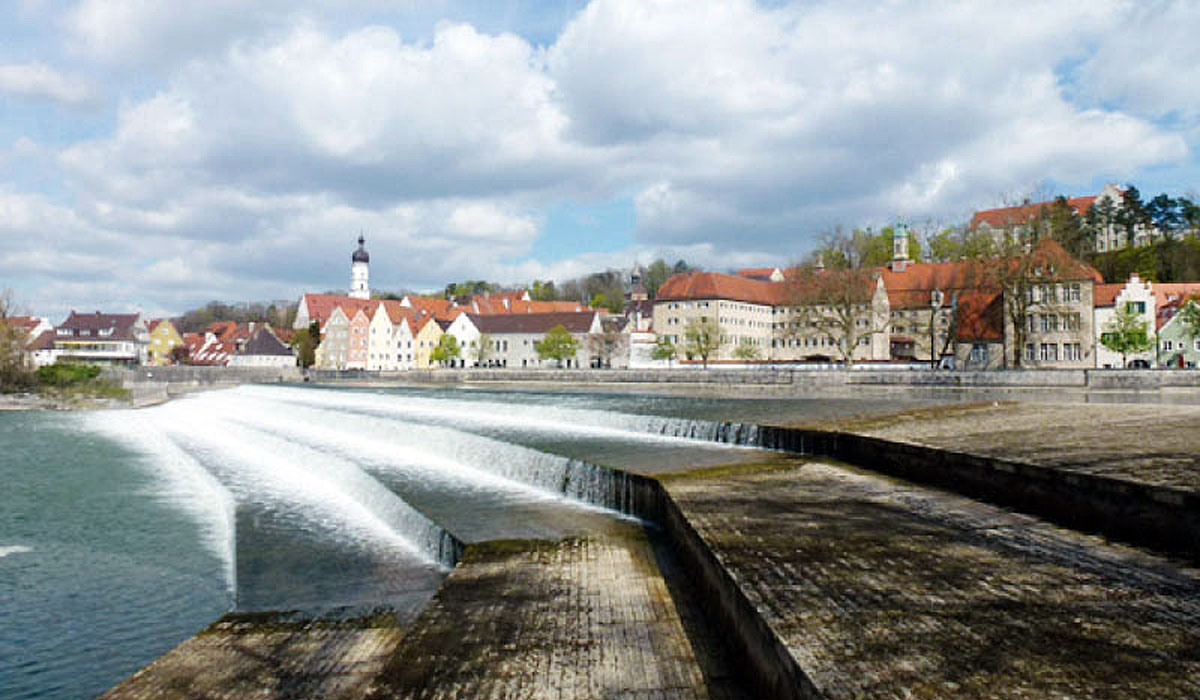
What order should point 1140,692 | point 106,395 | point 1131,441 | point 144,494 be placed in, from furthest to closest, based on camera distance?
point 106,395 < point 144,494 < point 1131,441 < point 1140,692

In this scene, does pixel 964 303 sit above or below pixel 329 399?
above

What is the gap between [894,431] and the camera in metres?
16.3

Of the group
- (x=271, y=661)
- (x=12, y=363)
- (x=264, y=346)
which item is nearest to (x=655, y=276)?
(x=264, y=346)

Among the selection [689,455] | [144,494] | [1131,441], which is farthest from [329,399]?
[1131,441]

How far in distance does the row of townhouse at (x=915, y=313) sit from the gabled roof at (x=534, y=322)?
392 inches

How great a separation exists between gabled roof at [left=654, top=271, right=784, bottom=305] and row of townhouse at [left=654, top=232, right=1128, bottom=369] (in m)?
0.15

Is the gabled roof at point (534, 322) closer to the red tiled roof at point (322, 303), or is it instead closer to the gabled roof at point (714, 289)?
the gabled roof at point (714, 289)

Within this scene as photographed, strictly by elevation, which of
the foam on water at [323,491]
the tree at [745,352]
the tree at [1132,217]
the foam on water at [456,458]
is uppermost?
the tree at [1132,217]

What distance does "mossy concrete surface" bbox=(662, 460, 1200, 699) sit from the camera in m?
4.20

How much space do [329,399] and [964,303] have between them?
55875 mm

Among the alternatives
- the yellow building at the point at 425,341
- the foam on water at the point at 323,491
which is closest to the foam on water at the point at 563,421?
the foam on water at the point at 323,491

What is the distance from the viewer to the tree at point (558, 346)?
3546 inches

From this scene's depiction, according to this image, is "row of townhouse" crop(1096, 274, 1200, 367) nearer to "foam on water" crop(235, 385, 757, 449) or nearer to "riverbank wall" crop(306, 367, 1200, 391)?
"riverbank wall" crop(306, 367, 1200, 391)

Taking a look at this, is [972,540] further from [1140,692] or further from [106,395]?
[106,395]
